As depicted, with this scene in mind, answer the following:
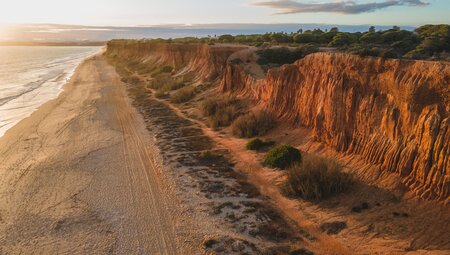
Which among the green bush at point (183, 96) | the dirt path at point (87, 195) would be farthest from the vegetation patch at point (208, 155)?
the green bush at point (183, 96)

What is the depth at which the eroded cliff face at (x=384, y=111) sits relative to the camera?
10.7m

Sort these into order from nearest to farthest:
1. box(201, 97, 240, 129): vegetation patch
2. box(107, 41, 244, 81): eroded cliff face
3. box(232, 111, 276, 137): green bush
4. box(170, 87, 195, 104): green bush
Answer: box(232, 111, 276, 137): green bush
box(201, 97, 240, 129): vegetation patch
box(170, 87, 195, 104): green bush
box(107, 41, 244, 81): eroded cliff face

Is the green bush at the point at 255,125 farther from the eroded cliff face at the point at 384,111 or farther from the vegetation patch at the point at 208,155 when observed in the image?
the vegetation patch at the point at 208,155

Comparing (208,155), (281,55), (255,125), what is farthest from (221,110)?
(281,55)

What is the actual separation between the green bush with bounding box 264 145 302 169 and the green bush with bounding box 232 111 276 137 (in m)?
4.14

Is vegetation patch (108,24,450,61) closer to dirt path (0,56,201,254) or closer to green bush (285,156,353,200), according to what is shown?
green bush (285,156,353,200)

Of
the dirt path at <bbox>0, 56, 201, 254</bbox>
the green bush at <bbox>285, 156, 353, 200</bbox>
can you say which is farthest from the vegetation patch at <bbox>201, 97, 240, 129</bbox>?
the green bush at <bbox>285, 156, 353, 200</bbox>

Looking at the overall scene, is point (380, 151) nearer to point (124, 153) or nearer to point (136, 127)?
point (124, 153)

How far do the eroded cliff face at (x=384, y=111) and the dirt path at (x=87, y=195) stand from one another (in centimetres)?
651

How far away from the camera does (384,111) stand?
1290 cm

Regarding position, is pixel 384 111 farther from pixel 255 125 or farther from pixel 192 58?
pixel 192 58

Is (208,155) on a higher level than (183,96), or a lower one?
lower

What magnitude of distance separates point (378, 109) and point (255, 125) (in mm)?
8149

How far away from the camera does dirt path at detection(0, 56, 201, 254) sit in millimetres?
10883
